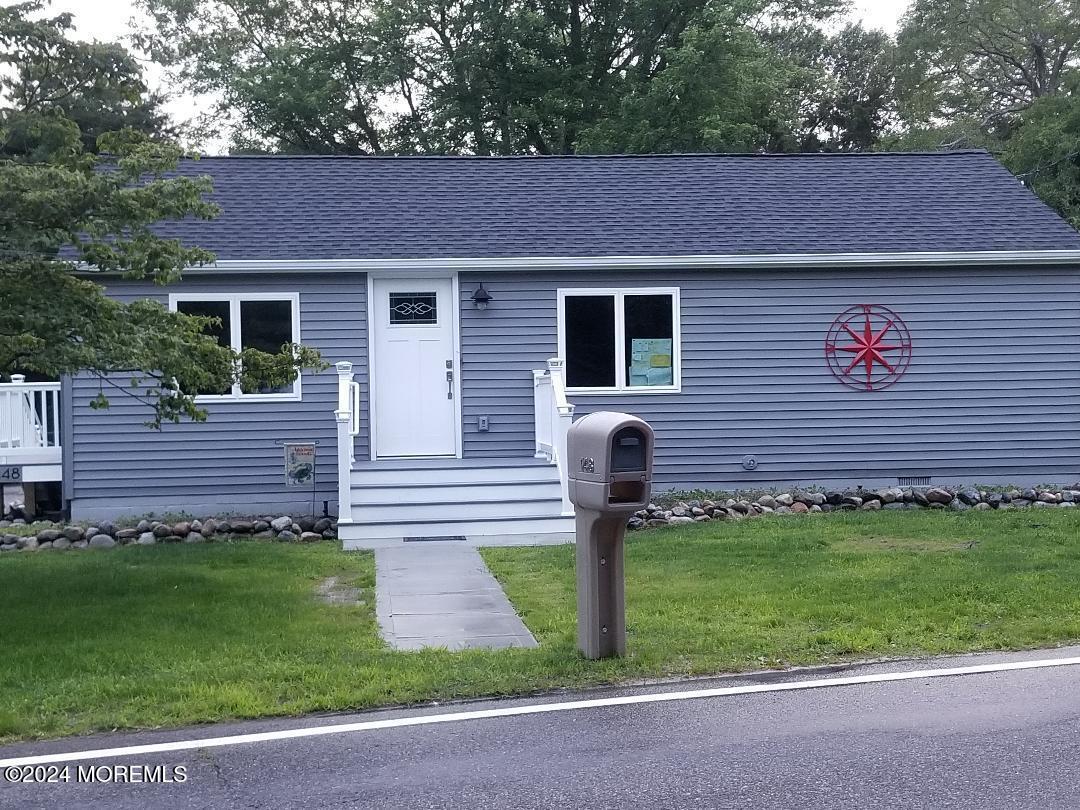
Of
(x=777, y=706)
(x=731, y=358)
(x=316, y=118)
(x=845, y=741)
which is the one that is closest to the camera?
(x=845, y=741)

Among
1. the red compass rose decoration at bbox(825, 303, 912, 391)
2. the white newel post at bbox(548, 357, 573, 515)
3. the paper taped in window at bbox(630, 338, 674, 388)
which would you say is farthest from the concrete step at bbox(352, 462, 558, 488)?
the red compass rose decoration at bbox(825, 303, 912, 391)

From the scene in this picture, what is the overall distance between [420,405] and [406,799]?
33.2 ft

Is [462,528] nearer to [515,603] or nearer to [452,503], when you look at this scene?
[452,503]

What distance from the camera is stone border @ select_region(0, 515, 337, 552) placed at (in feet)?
40.3

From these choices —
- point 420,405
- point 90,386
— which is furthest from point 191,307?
point 420,405

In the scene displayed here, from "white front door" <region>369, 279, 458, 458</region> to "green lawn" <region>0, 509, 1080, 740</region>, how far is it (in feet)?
10.1

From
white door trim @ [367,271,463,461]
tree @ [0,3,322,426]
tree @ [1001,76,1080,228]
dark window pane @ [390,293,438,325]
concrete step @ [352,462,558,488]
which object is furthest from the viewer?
tree @ [1001,76,1080,228]

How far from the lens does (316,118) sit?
32.2 metres

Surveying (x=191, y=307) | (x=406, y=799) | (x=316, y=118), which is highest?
(x=316, y=118)

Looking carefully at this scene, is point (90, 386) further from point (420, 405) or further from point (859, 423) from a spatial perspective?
point (859, 423)

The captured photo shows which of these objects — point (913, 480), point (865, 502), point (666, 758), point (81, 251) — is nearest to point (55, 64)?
point (81, 251)

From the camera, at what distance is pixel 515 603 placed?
27.9 feet

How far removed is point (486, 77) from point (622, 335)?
18.8 meters

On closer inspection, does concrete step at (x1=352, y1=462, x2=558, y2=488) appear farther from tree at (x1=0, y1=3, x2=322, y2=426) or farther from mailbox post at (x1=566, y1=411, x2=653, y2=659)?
mailbox post at (x1=566, y1=411, x2=653, y2=659)
